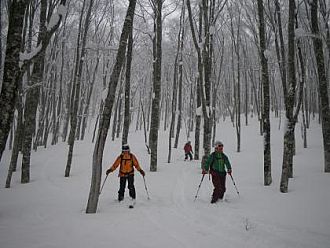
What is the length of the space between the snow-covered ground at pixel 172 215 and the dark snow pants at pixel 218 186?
0.89 ft

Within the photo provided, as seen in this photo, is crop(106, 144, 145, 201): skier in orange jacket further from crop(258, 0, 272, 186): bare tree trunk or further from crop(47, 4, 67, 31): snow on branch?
crop(258, 0, 272, 186): bare tree trunk

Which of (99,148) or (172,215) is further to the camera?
(99,148)

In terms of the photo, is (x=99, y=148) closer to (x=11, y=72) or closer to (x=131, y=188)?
(x=131, y=188)

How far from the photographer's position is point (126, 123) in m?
12.6

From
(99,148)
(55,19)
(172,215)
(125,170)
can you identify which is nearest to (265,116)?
(172,215)

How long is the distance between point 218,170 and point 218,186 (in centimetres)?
50

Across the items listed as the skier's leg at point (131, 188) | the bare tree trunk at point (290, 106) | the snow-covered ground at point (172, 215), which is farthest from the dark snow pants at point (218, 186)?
the skier's leg at point (131, 188)

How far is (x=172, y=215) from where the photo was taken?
229 inches

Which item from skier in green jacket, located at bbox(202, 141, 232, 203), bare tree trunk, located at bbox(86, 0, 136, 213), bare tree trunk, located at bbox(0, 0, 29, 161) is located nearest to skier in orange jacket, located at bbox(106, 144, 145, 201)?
bare tree trunk, located at bbox(86, 0, 136, 213)

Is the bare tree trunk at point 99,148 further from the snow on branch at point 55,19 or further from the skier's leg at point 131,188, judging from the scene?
the snow on branch at point 55,19

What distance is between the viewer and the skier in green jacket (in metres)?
7.20

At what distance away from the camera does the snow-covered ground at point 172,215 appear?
433 cm

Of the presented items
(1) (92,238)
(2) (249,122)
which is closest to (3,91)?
(1) (92,238)

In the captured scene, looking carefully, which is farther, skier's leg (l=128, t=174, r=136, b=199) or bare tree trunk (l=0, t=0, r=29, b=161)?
skier's leg (l=128, t=174, r=136, b=199)
